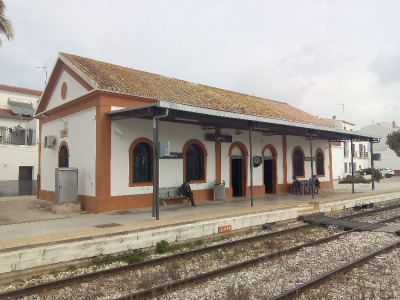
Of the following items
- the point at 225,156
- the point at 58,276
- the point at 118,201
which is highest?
the point at 225,156

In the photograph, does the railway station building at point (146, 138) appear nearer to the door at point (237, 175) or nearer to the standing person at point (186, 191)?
the door at point (237, 175)

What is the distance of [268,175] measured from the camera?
19.0 metres

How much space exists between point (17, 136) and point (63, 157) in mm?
11112

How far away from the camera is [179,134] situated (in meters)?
14.1

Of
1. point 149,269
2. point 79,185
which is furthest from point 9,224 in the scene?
point 149,269

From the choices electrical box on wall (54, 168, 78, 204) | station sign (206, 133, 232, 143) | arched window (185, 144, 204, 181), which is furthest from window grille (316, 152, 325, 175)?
electrical box on wall (54, 168, 78, 204)

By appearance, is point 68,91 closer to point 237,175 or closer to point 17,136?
point 237,175

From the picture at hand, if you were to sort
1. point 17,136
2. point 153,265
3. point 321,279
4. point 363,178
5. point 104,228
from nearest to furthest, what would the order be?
point 321,279, point 153,265, point 104,228, point 17,136, point 363,178

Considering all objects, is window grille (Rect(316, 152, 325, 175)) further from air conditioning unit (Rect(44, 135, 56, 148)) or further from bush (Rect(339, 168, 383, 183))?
air conditioning unit (Rect(44, 135, 56, 148))

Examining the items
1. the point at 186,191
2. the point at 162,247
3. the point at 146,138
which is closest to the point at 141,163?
the point at 146,138

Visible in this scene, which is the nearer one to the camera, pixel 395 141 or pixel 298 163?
pixel 298 163

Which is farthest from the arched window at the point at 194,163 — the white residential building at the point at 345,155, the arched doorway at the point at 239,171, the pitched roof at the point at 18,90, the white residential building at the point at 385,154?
the white residential building at the point at 385,154

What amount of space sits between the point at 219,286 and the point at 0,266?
4022 millimetres

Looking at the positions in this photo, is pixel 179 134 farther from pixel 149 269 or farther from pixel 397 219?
pixel 397 219
